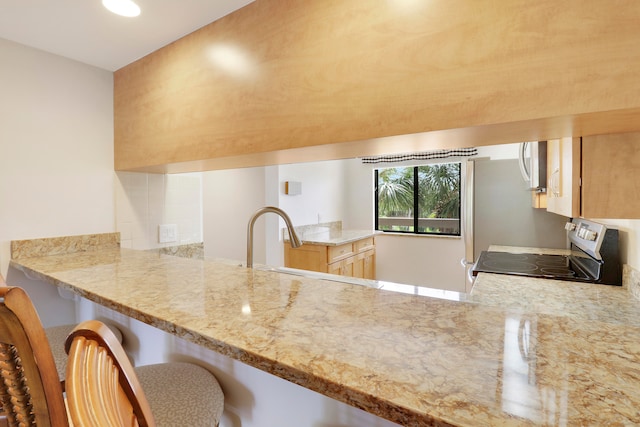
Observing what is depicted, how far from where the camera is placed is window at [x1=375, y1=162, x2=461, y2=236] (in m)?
4.50

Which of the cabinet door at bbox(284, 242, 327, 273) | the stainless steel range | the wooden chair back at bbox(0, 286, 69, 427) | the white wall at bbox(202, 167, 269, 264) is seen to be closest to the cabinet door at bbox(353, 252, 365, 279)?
the cabinet door at bbox(284, 242, 327, 273)

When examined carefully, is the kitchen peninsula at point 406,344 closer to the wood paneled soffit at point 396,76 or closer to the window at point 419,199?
the wood paneled soffit at point 396,76

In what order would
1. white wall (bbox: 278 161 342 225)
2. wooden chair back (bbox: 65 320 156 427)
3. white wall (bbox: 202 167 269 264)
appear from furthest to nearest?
white wall (bbox: 278 161 342 225) < white wall (bbox: 202 167 269 264) < wooden chair back (bbox: 65 320 156 427)

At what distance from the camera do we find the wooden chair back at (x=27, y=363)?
1.47 feet

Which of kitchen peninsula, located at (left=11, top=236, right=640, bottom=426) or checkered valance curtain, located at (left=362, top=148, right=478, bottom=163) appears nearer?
kitchen peninsula, located at (left=11, top=236, right=640, bottom=426)

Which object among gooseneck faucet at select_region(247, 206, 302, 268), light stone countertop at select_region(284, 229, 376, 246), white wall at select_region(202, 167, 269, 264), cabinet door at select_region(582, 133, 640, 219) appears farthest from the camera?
light stone countertop at select_region(284, 229, 376, 246)

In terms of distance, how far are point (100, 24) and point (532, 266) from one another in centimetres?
263

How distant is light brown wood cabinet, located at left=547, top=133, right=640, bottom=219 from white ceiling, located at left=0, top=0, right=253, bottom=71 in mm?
1213

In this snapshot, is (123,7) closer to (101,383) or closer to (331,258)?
(101,383)

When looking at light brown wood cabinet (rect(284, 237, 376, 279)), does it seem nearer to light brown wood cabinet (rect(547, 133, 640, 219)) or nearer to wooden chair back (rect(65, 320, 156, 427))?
light brown wood cabinet (rect(547, 133, 640, 219))

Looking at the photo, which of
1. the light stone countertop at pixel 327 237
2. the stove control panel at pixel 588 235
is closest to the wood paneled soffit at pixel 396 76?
the stove control panel at pixel 588 235

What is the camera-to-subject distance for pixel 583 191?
88cm

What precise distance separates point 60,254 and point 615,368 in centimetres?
220

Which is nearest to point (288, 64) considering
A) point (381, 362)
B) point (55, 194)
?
point (381, 362)
